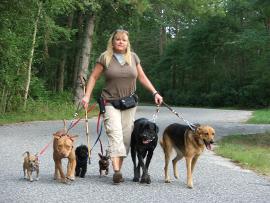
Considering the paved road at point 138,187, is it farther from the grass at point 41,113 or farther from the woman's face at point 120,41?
the grass at point 41,113

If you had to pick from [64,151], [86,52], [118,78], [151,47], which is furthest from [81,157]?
[151,47]

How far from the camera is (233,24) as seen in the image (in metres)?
56.5

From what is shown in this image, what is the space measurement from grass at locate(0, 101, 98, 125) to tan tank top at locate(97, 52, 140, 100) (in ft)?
44.6

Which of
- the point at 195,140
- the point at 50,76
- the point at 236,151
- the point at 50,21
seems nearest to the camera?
the point at 195,140

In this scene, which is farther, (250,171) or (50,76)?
(50,76)

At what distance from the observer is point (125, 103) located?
836 cm

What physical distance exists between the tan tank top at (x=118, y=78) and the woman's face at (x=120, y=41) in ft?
0.54

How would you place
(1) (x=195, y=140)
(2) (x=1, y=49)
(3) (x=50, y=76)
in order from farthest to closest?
(3) (x=50, y=76) < (2) (x=1, y=49) < (1) (x=195, y=140)

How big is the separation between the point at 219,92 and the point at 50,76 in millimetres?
20544

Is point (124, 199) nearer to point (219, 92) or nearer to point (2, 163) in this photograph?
point (2, 163)

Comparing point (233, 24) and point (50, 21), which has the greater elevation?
point (233, 24)

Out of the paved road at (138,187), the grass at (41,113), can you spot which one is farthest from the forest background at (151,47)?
the paved road at (138,187)

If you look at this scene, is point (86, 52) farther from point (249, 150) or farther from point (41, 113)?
point (249, 150)

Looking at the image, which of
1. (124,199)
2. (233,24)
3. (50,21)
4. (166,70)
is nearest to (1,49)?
(50,21)
